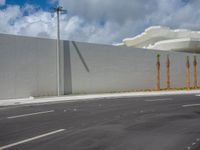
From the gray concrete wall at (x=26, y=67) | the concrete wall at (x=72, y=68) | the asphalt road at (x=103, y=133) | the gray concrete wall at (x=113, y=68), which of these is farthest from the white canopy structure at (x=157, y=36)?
the asphalt road at (x=103, y=133)

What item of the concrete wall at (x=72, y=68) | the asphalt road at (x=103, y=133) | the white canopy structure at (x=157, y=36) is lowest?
the asphalt road at (x=103, y=133)

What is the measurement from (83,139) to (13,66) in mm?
15616

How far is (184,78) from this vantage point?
35.6 meters

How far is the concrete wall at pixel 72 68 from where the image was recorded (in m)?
21.3

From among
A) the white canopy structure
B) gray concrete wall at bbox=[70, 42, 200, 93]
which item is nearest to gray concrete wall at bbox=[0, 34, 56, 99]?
gray concrete wall at bbox=[70, 42, 200, 93]

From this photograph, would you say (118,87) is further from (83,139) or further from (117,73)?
(83,139)

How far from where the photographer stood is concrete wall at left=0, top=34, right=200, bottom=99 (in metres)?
21.3

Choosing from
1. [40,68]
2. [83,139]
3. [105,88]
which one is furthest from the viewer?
[105,88]

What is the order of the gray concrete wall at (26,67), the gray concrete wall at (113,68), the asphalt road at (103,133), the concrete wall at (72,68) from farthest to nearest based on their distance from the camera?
the gray concrete wall at (113,68), the concrete wall at (72,68), the gray concrete wall at (26,67), the asphalt road at (103,133)

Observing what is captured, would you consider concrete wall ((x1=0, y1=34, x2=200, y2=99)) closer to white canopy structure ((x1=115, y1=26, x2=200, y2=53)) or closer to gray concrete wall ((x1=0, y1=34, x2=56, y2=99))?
gray concrete wall ((x1=0, y1=34, x2=56, y2=99))

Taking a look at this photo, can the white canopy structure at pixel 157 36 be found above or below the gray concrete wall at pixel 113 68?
above

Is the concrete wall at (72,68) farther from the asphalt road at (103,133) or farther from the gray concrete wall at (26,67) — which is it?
the asphalt road at (103,133)

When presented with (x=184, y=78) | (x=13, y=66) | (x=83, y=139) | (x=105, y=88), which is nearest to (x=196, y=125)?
(x=83, y=139)

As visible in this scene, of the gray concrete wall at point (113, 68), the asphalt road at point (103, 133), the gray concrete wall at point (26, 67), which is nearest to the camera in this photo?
the asphalt road at point (103, 133)
